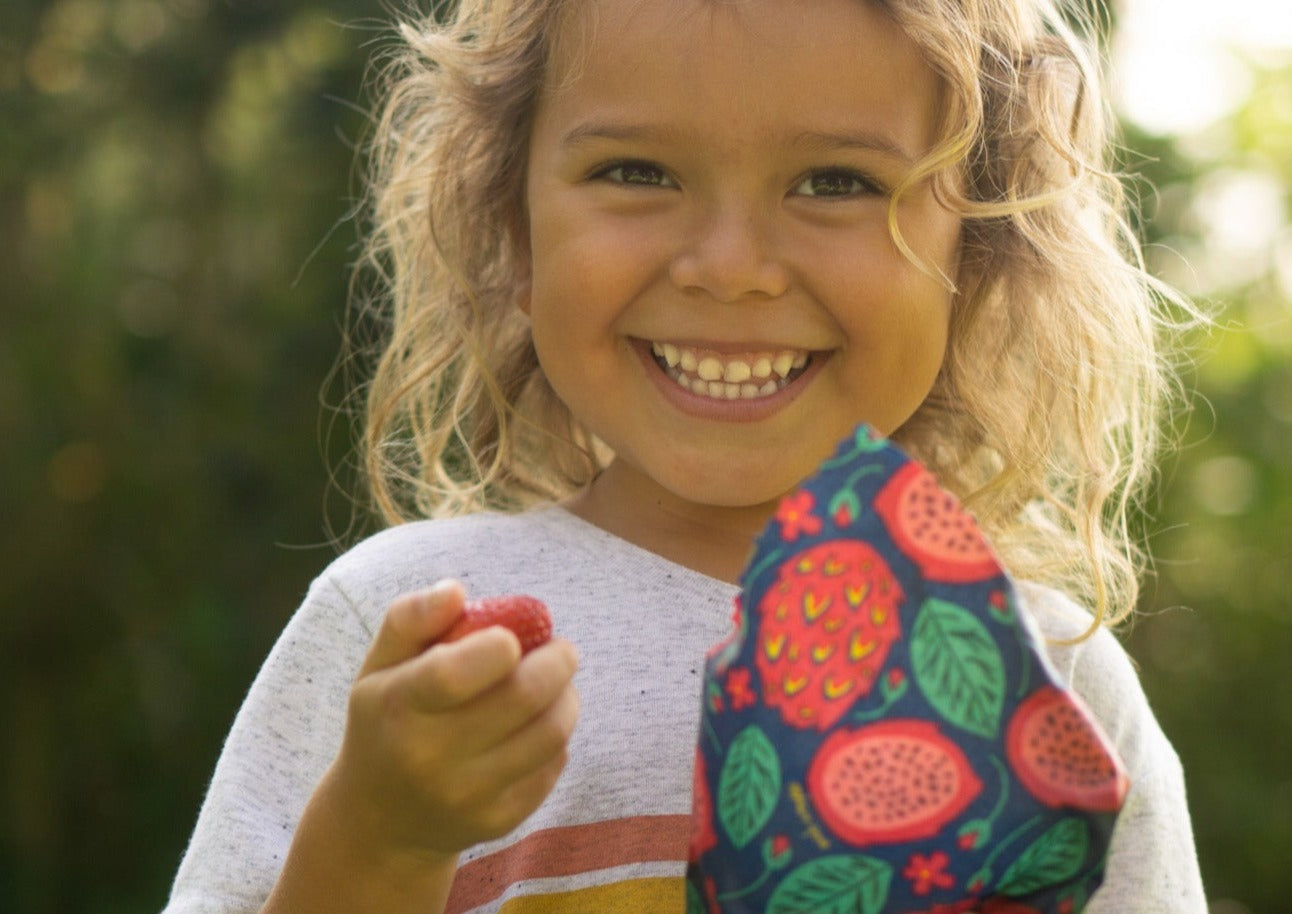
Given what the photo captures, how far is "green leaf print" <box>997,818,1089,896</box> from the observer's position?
1070 millimetres

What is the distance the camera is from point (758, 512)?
6.07 ft

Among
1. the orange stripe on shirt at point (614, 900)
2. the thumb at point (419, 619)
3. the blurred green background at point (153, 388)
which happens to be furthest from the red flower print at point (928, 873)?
the blurred green background at point (153, 388)

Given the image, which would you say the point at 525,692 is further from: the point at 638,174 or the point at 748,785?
the point at 638,174

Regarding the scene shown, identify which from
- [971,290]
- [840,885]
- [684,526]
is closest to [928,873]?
[840,885]

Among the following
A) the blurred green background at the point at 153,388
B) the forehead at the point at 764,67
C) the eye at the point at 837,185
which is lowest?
the blurred green background at the point at 153,388

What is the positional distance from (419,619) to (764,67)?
2.41 ft

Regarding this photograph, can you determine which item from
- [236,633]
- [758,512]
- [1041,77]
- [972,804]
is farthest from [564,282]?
[236,633]

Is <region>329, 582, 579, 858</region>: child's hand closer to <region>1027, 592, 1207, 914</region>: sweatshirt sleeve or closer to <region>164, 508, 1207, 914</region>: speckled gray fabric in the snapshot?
<region>164, 508, 1207, 914</region>: speckled gray fabric

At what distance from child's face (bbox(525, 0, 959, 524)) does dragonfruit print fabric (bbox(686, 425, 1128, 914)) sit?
1.77 ft

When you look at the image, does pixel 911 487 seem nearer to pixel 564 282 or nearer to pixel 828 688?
pixel 828 688

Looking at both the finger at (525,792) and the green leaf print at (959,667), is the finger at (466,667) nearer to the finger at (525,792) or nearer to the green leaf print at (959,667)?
the finger at (525,792)

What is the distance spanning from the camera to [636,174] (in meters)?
1.73

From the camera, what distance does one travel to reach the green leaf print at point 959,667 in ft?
3.58

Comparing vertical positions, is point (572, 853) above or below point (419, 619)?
below
